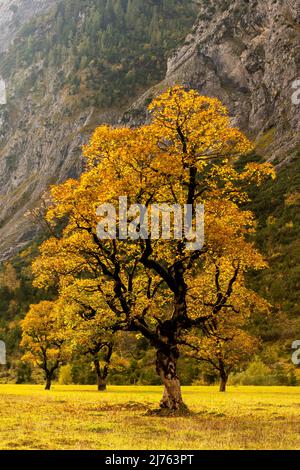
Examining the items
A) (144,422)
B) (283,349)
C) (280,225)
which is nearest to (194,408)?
(144,422)

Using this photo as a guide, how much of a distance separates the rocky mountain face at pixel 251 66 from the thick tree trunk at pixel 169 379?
9511 cm

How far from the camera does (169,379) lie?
1097 inches

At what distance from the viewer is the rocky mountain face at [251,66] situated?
423ft

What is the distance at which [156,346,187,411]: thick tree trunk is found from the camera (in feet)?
90.1

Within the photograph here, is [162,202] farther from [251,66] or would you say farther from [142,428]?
[251,66]

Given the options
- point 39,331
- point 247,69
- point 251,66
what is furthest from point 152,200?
point 247,69

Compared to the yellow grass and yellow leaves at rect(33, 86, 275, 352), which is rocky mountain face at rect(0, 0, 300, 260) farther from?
the yellow grass

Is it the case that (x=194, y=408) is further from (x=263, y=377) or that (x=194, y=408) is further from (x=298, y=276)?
(x=298, y=276)

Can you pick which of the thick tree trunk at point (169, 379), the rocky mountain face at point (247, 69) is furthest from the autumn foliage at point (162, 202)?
the rocky mountain face at point (247, 69)

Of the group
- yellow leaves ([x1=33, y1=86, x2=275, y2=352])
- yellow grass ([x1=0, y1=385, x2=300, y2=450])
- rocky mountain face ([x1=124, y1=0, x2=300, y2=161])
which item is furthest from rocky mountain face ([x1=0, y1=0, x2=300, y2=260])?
yellow grass ([x1=0, y1=385, x2=300, y2=450])

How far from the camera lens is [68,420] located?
23.9m

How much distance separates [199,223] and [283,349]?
157 ft

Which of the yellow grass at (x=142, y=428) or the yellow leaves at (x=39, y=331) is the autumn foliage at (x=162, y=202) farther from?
the yellow leaves at (x=39, y=331)

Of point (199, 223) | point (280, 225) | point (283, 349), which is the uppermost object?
point (280, 225)
